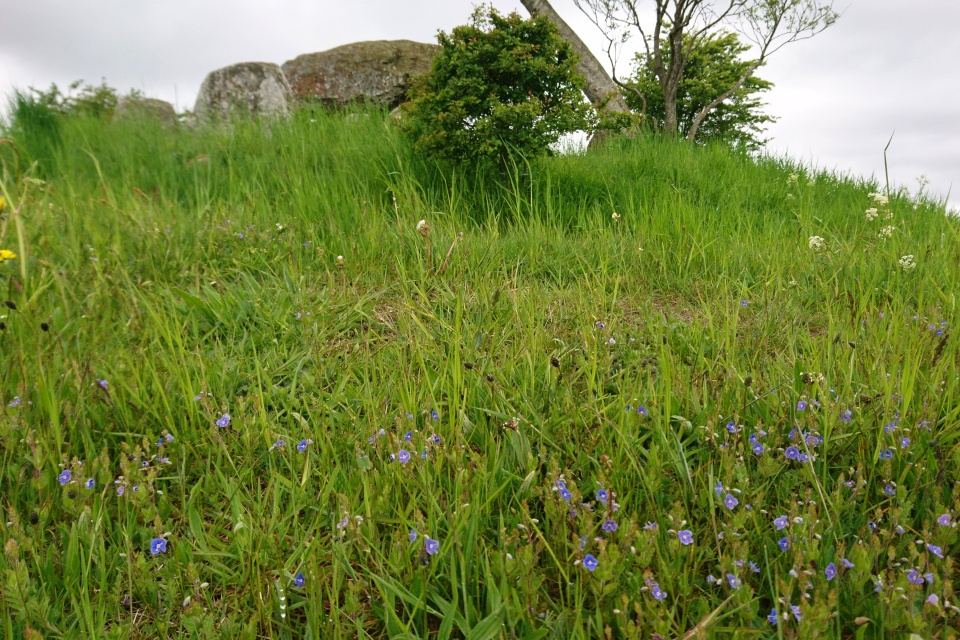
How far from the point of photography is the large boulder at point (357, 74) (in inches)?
380

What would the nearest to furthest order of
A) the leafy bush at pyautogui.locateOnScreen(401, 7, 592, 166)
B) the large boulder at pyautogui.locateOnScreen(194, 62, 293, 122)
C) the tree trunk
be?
1. the leafy bush at pyautogui.locateOnScreen(401, 7, 592, 166)
2. the large boulder at pyautogui.locateOnScreen(194, 62, 293, 122)
3. the tree trunk

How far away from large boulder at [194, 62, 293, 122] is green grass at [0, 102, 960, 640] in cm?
516

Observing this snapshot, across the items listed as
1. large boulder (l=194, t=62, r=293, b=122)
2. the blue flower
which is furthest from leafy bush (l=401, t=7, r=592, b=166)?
large boulder (l=194, t=62, r=293, b=122)

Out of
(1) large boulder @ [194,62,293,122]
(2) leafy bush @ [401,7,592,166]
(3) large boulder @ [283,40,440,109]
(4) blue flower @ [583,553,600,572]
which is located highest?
(3) large boulder @ [283,40,440,109]

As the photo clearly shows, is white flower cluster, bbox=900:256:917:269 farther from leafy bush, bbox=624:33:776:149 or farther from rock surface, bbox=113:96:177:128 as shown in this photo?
leafy bush, bbox=624:33:776:149

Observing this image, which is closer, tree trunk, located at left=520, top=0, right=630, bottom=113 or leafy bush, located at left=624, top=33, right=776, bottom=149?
tree trunk, located at left=520, top=0, right=630, bottom=113

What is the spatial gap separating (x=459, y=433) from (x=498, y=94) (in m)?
3.57

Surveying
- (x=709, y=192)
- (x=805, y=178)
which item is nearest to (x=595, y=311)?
(x=709, y=192)

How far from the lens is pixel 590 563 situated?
1.31 metres

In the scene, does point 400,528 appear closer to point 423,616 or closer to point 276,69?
point 423,616

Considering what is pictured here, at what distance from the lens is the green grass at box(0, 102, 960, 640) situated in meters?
1.39

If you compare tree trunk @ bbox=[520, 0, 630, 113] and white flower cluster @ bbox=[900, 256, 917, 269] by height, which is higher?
tree trunk @ bbox=[520, 0, 630, 113]

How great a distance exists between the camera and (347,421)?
6.93 ft

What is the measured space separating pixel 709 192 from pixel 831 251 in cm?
165
